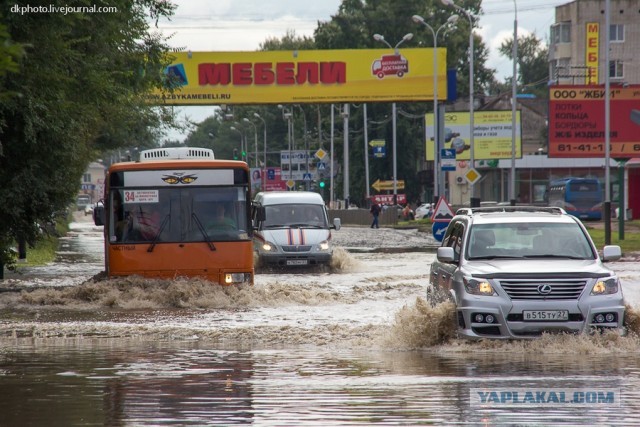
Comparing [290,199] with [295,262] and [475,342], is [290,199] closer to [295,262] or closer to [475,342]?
[295,262]

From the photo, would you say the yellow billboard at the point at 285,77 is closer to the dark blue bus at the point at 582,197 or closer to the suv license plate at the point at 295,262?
the suv license plate at the point at 295,262

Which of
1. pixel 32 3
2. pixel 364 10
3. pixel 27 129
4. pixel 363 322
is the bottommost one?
pixel 363 322

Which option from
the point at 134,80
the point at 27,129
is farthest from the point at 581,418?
the point at 134,80

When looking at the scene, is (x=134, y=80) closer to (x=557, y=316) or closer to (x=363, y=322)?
(x=363, y=322)

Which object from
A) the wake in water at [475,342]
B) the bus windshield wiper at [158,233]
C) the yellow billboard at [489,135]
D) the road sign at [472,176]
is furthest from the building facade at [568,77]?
the wake in water at [475,342]

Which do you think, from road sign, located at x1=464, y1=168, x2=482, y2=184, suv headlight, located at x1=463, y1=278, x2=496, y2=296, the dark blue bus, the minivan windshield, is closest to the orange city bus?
suv headlight, located at x1=463, y1=278, x2=496, y2=296

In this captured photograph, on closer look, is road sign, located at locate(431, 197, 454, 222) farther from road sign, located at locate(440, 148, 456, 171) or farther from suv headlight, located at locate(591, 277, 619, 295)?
road sign, located at locate(440, 148, 456, 171)

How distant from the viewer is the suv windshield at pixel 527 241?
47.1 feet

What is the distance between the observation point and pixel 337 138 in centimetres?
10394

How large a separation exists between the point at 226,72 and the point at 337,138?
49.1 meters

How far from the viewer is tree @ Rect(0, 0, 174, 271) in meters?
18.0

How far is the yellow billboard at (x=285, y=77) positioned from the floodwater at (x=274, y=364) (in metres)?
33.0
